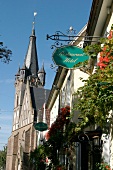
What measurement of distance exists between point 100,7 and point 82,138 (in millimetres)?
4538

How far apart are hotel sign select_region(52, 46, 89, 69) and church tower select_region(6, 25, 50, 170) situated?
123 feet

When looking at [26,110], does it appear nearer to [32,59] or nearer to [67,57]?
[32,59]

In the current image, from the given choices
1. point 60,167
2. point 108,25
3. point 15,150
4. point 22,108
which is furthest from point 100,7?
point 22,108

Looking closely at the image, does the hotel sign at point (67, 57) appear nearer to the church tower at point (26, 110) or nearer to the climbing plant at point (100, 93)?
the climbing plant at point (100, 93)

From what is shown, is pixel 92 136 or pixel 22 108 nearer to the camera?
pixel 92 136

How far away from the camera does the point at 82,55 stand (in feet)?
24.0

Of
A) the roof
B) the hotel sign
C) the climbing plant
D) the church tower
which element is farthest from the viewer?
the roof

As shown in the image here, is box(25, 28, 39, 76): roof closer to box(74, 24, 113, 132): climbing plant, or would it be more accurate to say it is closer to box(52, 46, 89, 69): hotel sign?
box(52, 46, 89, 69): hotel sign

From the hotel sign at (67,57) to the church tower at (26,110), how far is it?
3762 cm

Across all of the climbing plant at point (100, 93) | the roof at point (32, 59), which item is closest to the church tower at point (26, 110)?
the roof at point (32, 59)

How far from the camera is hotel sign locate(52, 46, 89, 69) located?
7184 mm

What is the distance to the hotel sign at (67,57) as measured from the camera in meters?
7.18

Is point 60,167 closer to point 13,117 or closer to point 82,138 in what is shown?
point 82,138

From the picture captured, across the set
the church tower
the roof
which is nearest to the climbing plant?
the church tower
